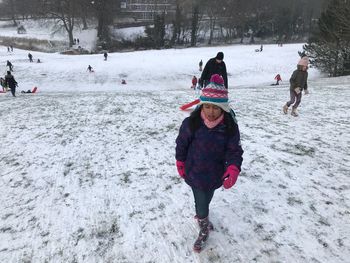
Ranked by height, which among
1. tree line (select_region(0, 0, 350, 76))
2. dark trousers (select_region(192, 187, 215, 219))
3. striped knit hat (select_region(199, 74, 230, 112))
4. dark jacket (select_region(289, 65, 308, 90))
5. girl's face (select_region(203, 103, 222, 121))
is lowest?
dark trousers (select_region(192, 187, 215, 219))

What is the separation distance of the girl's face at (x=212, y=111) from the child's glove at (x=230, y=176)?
1.99ft

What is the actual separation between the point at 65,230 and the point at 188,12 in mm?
91641

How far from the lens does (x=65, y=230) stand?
498cm

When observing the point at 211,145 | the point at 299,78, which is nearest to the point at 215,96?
the point at 211,145

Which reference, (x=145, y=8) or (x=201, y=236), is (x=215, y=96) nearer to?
(x=201, y=236)

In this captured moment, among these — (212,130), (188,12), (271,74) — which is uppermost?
(188,12)

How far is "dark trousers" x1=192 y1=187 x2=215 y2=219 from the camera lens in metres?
4.12

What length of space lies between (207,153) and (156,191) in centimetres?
237

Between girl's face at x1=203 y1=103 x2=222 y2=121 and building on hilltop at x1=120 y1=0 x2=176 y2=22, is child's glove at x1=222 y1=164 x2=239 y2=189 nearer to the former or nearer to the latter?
girl's face at x1=203 y1=103 x2=222 y2=121

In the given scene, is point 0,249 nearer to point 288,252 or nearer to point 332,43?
point 288,252

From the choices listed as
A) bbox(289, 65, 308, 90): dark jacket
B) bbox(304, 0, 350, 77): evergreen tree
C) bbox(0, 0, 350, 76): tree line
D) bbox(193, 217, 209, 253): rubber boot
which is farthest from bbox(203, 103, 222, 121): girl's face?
bbox(0, 0, 350, 76): tree line

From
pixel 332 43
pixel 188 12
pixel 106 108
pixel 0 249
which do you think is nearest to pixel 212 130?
pixel 0 249

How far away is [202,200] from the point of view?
4168 mm

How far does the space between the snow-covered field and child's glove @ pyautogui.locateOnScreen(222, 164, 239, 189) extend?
1.17 m
